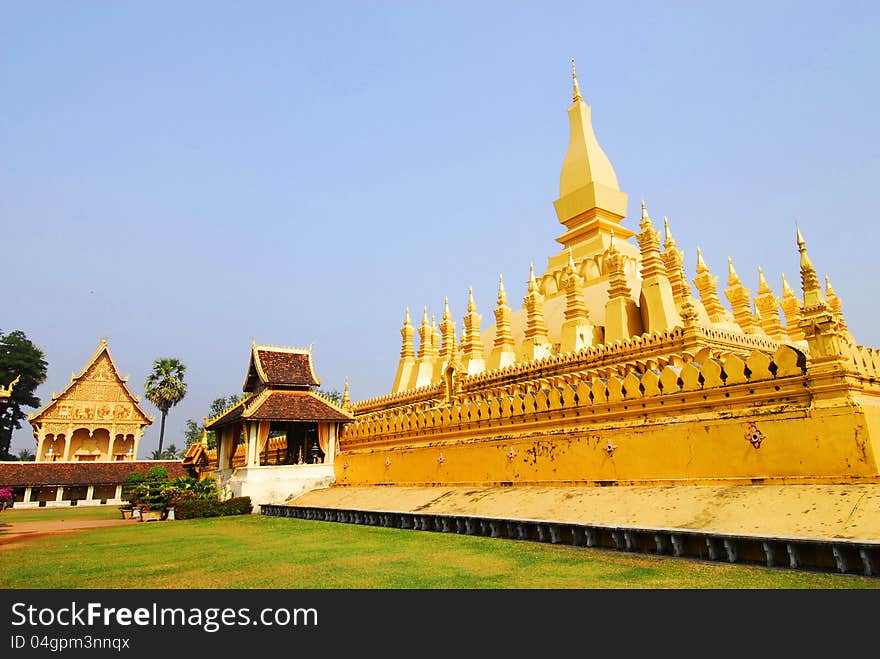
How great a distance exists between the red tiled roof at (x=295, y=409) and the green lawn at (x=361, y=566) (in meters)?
8.17

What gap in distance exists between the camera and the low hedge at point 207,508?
18312mm

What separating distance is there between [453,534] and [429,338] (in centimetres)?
1990

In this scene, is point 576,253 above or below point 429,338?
above

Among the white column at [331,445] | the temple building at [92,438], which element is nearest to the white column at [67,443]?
the temple building at [92,438]

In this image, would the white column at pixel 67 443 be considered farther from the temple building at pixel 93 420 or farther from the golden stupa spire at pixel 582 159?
the golden stupa spire at pixel 582 159

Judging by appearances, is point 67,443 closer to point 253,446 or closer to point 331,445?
point 253,446

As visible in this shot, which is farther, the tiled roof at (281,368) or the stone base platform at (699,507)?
the tiled roof at (281,368)

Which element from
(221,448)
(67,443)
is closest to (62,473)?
(67,443)

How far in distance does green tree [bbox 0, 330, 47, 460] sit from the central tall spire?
45893mm

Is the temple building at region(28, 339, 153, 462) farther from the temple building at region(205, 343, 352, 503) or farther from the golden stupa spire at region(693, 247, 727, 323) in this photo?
the golden stupa spire at region(693, 247, 727, 323)

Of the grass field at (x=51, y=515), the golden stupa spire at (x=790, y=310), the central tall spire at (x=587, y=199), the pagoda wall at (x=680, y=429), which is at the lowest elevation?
the grass field at (x=51, y=515)

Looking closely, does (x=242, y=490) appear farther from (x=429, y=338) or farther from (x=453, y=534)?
(x=429, y=338)
